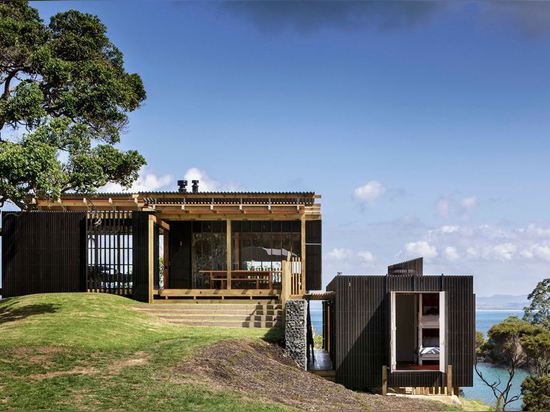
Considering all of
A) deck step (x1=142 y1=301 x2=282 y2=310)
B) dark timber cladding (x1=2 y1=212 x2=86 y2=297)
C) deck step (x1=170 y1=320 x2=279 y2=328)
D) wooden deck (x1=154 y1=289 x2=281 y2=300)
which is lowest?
deck step (x1=170 y1=320 x2=279 y2=328)

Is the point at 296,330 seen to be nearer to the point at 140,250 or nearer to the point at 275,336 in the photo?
the point at 275,336

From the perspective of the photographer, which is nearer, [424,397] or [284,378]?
[284,378]

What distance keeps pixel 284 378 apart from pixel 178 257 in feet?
39.6

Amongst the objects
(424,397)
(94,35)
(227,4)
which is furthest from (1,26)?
(424,397)

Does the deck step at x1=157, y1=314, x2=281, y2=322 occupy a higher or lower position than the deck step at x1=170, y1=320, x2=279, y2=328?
higher

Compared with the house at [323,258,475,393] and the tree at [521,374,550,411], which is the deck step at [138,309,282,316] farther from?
the tree at [521,374,550,411]

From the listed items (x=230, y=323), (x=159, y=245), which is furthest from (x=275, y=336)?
(x=159, y=245)

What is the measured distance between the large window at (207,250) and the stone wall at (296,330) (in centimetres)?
788

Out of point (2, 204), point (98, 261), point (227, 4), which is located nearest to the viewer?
point (227, 4)

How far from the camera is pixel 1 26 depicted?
19938 millimetres

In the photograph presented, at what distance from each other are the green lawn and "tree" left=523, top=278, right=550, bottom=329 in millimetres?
47553

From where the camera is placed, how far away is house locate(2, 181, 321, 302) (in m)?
24.1

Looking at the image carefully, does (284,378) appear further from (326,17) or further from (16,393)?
(326,17)

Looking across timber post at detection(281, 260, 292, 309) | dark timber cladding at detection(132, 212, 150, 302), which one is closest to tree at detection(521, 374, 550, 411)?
timber post at detection(281, 260, 292, 309)
